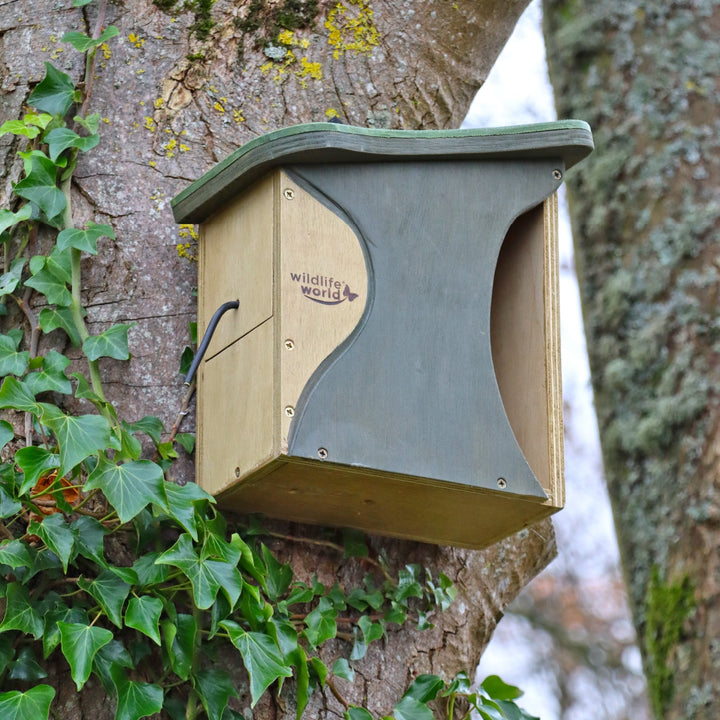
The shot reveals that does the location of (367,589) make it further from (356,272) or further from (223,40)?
(223,40)

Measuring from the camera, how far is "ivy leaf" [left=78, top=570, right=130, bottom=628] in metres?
1.66

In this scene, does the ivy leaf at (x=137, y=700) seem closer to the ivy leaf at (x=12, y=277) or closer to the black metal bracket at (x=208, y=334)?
the black metal bracket at (x=208, y=334)

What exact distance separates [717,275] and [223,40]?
147cm

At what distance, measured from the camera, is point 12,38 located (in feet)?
7.13

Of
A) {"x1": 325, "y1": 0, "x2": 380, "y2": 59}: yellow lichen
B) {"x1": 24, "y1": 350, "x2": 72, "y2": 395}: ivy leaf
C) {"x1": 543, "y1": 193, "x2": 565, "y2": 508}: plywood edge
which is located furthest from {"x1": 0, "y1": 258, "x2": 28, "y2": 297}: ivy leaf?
{"x1": 543, "y1": 193, "x2": 565, "y2": 508}: plywood edge

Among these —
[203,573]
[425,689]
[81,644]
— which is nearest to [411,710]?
[425,689]

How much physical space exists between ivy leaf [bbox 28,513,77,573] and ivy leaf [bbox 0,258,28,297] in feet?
1.42

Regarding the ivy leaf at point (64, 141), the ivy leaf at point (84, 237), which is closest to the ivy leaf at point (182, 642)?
the ivy leaf at point (84, 237)

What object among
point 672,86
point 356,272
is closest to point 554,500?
point 356,272

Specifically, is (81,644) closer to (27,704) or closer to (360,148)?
(27,704)

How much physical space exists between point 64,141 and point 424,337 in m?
0.67

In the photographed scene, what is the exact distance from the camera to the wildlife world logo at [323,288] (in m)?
1.76

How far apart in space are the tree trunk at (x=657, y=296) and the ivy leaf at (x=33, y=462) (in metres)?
1.63

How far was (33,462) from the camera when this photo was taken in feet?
5.40
